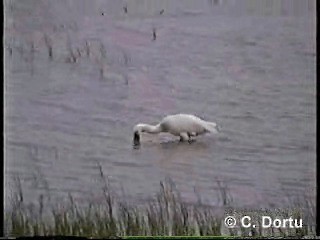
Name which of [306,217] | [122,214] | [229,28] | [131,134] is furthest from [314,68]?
[122,214]

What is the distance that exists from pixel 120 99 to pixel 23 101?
1.44 feet

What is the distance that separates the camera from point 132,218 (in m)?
2.97

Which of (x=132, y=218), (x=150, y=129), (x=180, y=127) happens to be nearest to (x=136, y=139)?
(x=150, y=129)

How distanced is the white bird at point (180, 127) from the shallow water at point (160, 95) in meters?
0.03

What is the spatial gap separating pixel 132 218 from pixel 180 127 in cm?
46

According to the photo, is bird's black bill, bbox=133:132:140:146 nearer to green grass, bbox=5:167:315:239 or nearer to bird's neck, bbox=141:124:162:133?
bird's neck, bbox=141:124:162:133

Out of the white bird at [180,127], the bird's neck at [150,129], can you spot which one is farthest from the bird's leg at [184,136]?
the bird's neck at [150,129]

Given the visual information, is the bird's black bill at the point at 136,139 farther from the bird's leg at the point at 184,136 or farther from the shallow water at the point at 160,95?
the bird's leg at the point at 184,136

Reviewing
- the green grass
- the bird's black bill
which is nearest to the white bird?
the bird's black bill

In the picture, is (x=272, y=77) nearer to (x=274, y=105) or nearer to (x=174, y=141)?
(x=274, y=105)

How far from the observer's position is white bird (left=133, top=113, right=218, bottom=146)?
117 inches

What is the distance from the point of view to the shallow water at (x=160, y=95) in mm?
2961

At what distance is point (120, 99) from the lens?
→ 3.02m

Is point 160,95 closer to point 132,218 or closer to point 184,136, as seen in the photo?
point 184,136
